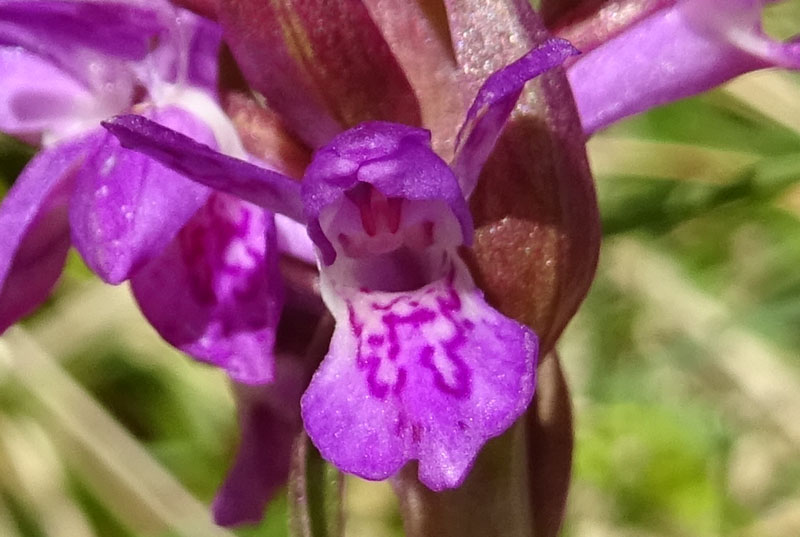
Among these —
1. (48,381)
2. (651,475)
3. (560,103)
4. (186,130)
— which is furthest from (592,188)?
(48,381)

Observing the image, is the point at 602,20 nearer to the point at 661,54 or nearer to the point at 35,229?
the point at 661,54

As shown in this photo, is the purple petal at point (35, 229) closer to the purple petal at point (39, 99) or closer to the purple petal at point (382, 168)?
the purple petal at point (39, 99)

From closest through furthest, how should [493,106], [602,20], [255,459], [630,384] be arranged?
[493,106] → [602,20] → [255,459] → [630,384]

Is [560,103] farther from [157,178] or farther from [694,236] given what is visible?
[694,236]

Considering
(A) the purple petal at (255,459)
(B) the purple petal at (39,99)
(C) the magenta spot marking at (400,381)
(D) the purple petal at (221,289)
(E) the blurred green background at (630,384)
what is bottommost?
(E) the blurred green background at (630,384)

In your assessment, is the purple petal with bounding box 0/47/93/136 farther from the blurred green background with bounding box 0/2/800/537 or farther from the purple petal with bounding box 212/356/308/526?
the blurred green background with bounding box 0/2/800/537

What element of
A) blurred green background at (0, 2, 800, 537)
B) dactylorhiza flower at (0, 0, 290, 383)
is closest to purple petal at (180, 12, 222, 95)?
dactylorhiza flower at (0, 0, 290, 383)

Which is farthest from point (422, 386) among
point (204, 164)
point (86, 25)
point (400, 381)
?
point (86, 25)

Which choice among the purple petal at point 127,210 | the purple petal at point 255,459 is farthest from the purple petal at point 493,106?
the purple petal at point 255,459
